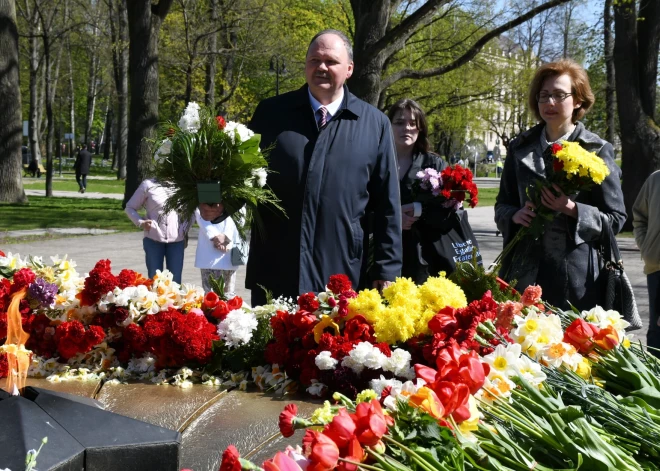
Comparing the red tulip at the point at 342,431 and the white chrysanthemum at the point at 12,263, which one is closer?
the red tulip at the point at 342,431

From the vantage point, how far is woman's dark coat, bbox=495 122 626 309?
168 inches

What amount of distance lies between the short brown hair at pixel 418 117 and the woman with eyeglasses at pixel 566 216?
3.86 feet

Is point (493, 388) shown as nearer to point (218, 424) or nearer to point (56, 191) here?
point (218, 424)

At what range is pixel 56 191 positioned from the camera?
101 feet

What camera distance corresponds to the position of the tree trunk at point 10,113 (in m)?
21.1

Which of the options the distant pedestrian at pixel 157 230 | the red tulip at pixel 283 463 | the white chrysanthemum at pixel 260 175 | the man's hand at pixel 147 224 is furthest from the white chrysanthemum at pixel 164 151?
the man's hand at pixel 147 224

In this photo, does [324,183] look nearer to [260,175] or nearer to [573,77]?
[260,175]

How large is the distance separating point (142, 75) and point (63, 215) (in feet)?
12.5

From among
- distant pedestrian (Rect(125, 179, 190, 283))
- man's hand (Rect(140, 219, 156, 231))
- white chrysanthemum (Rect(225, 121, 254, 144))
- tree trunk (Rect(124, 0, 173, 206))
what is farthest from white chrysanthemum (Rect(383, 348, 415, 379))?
tree trunk (Rect(124, 0, 173, 206))

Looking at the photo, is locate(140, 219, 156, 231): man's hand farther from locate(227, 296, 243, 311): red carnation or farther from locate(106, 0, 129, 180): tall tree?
locate(106, 0, 129, 180): tall tree

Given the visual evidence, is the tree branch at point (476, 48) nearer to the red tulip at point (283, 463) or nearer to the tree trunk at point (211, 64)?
the tree trunk at point (211, 64)

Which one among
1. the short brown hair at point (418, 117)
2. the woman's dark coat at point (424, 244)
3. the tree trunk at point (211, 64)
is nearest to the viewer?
the woman's dark coat at point (424, 244)

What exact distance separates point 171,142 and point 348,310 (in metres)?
1.00

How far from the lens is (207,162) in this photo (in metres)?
3.40
